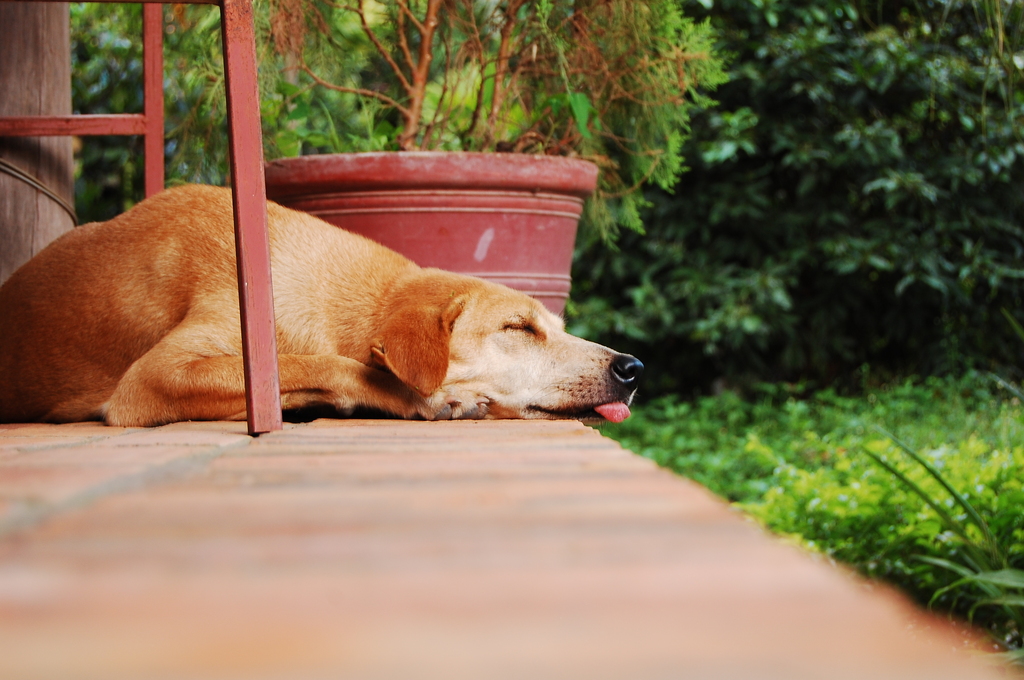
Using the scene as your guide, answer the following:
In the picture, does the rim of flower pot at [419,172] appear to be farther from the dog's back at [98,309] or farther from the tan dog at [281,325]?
the dog's back at [98,309]

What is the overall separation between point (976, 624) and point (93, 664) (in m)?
2.69

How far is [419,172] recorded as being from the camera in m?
2.85

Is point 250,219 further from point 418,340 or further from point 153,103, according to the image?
point 153,103

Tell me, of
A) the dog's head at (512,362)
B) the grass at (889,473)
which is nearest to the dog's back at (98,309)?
the dog's head at (512,362)

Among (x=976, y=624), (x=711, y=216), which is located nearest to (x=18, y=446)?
(x=976, y=624)

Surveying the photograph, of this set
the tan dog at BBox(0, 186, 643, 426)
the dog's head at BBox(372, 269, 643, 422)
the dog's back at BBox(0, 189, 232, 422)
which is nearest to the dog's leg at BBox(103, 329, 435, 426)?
the tan dog at BBox(0, 186, 643, 426)

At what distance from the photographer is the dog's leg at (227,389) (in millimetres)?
2023

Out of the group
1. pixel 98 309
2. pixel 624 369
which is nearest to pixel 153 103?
pixel 98 309

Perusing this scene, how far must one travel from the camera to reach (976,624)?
2555 mm

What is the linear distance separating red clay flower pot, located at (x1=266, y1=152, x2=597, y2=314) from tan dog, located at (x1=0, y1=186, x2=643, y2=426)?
33cm

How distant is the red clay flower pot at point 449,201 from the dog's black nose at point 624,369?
74 centimetres

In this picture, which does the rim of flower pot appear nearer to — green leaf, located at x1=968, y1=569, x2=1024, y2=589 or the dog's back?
the dog's back

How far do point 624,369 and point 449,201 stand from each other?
905mm

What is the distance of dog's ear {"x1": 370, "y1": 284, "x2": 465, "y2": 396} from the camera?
2.04 m
